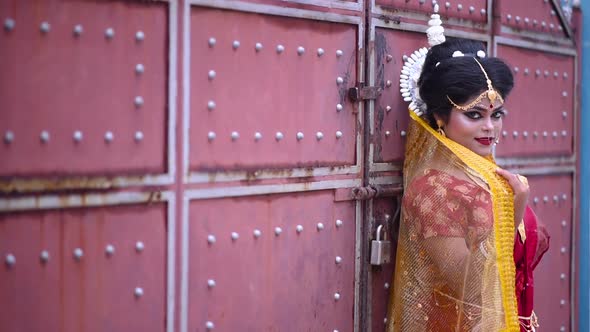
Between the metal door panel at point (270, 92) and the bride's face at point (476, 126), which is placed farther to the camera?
the bride's face at point (476, 126)

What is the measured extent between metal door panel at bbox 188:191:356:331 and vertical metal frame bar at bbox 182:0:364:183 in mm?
69

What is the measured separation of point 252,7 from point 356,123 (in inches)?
22.5

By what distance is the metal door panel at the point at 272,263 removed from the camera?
2.33m

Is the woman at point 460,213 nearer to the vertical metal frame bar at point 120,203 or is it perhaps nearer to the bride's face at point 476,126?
the bride's face at point 476,126

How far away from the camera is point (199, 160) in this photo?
2.30 metres

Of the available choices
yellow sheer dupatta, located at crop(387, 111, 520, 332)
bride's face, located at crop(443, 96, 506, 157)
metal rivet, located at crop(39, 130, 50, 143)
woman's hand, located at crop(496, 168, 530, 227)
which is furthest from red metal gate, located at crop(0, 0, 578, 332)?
woman's hand, located at crop(496, 168, 530, 227)

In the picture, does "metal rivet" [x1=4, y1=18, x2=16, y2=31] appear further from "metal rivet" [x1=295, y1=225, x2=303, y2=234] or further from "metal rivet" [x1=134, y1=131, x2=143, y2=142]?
Result: "metal rivet" [x1=295, y1=225, x2=303, y2=234]

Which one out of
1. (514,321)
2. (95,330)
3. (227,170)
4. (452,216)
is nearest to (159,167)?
(227,170)

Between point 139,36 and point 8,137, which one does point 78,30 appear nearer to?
point 139,36

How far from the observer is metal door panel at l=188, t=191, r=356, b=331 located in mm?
2332

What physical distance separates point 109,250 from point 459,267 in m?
1.06

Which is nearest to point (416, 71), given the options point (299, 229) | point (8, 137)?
point (299, 229)

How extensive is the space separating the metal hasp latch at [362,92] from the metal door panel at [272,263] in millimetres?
323

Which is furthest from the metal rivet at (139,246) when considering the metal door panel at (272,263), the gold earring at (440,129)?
the gold earring at (440,129)
